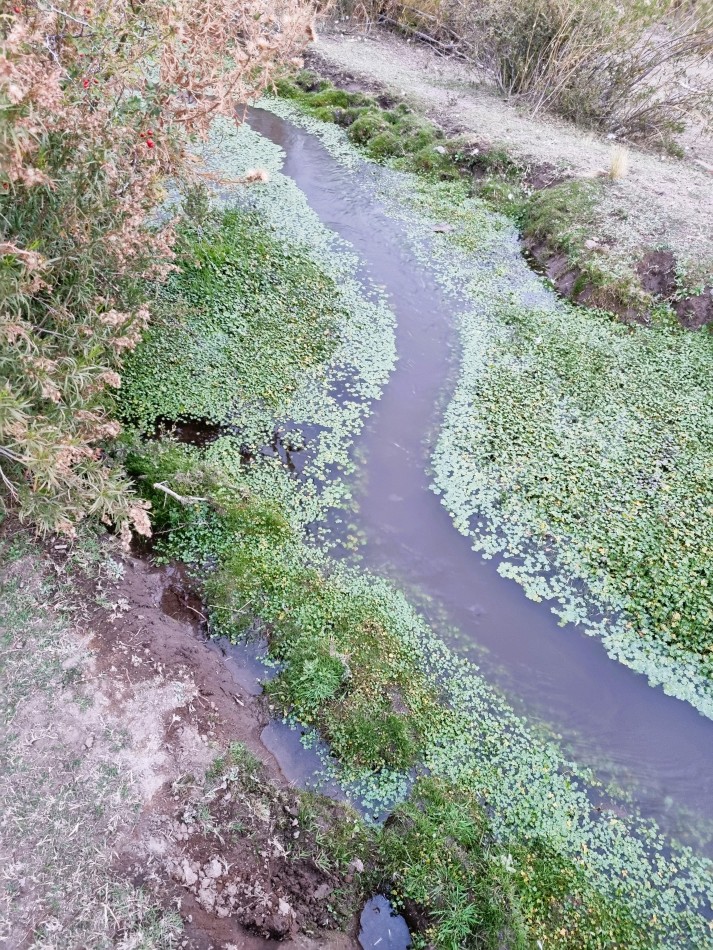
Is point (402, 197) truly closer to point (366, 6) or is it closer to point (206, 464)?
point (206, 464)

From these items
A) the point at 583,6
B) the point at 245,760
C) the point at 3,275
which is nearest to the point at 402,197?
the point at 583,6

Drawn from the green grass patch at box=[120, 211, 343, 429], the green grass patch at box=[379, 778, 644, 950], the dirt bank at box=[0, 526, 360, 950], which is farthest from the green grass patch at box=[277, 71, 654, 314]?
the dirt bank at box=[0, 526, 360, 950]

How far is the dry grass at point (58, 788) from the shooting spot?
116 inches

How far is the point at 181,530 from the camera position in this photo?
5.02 meters

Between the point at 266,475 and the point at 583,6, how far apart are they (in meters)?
10.1

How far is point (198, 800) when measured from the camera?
3486 mm

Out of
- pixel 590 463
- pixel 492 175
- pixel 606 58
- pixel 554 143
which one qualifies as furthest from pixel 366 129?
pixel 590 463

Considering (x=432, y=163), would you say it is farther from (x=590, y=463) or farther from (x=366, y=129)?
(x=590, y=463)

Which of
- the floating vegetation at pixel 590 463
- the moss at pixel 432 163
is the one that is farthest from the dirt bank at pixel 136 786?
the moss at pixel 432 163

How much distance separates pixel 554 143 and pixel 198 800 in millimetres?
11564

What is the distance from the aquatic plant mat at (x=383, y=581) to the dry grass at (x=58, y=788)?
1040 millimetres

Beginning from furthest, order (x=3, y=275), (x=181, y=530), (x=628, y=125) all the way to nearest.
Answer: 1. (x=628, y=125)
2. (x=181, y=530)
3. (x=3, y=275)

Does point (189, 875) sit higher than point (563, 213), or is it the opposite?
point (563, 213)

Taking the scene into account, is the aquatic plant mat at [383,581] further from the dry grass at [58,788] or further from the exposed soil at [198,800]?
the dry grass at [58,788]
